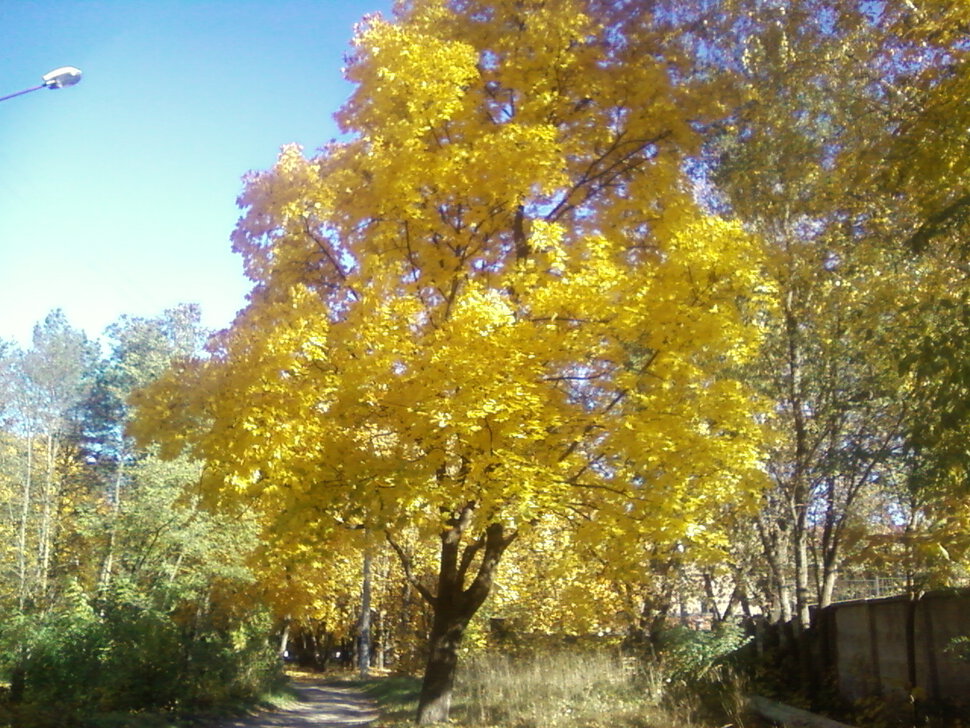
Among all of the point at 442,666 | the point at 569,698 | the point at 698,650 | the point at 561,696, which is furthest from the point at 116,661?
the point at 698,650

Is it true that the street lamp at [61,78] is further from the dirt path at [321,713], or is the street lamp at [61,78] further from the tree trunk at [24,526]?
the tree trunk at [24,526]

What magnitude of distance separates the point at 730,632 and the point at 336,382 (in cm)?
874

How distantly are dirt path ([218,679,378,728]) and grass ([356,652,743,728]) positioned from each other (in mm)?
1945

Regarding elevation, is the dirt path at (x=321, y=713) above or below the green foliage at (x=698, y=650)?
below

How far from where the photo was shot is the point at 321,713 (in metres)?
19.8

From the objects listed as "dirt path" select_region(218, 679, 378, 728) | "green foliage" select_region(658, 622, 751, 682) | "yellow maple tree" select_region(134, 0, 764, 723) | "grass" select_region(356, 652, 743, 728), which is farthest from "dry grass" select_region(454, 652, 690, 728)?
"dirt path" select_region(218, 679, 378, 728)

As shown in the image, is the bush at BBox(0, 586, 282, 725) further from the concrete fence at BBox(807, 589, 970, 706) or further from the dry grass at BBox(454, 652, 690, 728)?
the concrete fence at BBox(807, 589, 970, 706)

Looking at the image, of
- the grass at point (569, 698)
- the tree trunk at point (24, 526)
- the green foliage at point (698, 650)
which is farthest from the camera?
the tree trunk at point (24, 526)

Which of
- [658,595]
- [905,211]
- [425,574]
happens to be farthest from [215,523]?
[905,211]

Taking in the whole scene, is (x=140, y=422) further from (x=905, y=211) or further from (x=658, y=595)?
(x=658, y=595)

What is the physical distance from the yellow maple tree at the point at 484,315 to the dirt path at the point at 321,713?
6196 millimetres

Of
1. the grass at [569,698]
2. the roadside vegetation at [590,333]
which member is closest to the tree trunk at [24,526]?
the roadside vegetation at [590,333]

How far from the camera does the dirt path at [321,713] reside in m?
16.1

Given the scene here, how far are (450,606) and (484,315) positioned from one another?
16.1 feet
